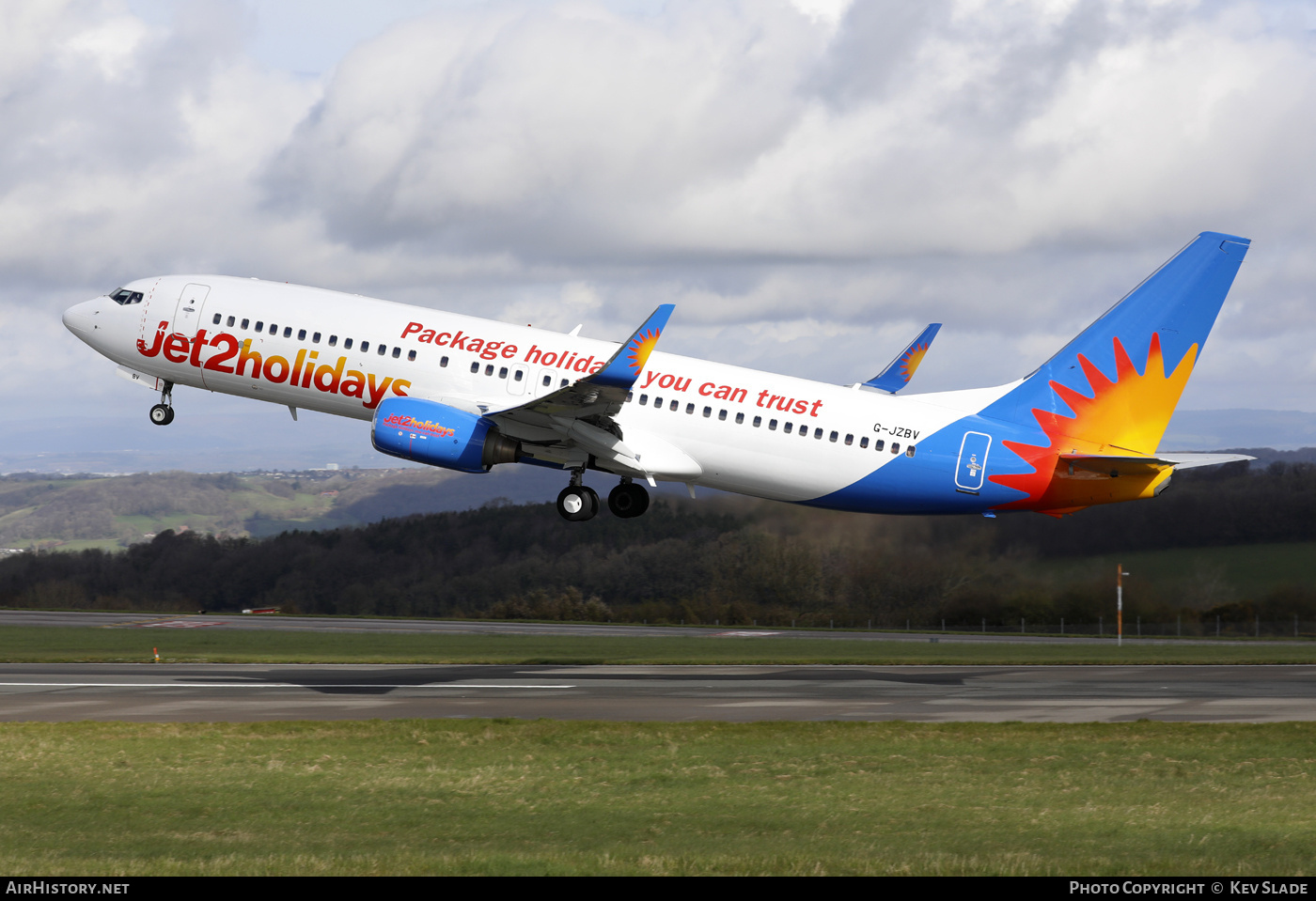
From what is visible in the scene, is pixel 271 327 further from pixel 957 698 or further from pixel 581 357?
pixel 957 698

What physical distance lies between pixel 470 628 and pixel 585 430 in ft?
196

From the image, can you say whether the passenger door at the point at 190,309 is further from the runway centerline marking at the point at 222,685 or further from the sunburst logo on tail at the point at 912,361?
the sunburst logo on tail at the point at 912,361

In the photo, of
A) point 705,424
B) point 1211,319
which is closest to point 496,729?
Answer: point 705,424

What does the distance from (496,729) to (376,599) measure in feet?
342

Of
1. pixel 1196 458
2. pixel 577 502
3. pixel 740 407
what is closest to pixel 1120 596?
pixel 1196 458

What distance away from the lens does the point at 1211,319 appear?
43781 millimetres

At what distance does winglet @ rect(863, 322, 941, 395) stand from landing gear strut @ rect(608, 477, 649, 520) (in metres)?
9.10

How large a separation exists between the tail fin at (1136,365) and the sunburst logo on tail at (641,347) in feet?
41.7

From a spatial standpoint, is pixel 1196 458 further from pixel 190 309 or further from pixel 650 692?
pixel 190 309

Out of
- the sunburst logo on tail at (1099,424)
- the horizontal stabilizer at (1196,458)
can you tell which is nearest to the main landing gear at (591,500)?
the sunburst logo on tail at (1099,424)

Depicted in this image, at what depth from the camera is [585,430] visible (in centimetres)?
4203

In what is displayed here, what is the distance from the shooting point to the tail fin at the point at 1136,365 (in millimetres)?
43312

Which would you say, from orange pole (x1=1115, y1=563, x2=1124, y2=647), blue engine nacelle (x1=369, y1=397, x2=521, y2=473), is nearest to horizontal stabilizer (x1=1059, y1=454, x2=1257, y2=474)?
blue engine nacelle (x1=369, y1=397, x2=521, y2=473)
